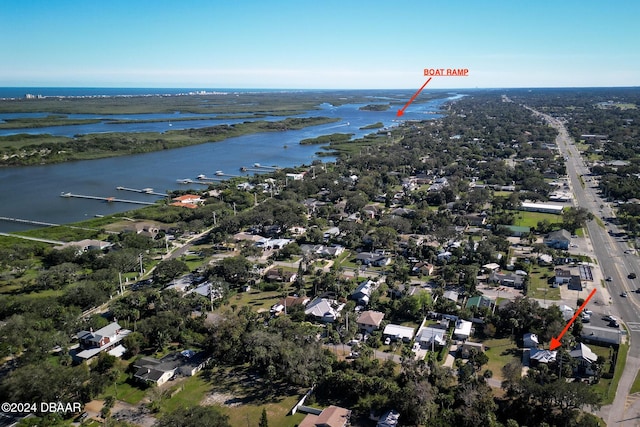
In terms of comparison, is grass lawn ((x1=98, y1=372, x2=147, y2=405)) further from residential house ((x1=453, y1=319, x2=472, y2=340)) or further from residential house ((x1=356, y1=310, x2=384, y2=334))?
residential house ((x1=453, y1=319, x2=472, y2=340))

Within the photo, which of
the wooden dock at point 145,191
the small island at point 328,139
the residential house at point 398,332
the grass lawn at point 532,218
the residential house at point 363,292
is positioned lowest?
the residential house at point 398,332

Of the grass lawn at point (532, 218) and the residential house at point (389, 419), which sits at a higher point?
the grass lawn at point (532, 218)

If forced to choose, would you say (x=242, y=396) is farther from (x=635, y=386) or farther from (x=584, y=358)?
(x=635, y=386)

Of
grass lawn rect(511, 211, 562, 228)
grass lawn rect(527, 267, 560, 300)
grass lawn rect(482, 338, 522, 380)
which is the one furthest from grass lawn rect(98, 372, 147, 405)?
grass lawn rect(511, 211, 562, 228)

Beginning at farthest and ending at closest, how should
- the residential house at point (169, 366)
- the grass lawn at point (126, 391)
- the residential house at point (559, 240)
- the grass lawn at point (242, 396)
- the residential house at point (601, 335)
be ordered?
the residential house at point (559, 240), the residential house at point (601, 335), the residential house at point (169, 366), the grass lawn at point (126, 391), the grass lawn at point (242, 396)

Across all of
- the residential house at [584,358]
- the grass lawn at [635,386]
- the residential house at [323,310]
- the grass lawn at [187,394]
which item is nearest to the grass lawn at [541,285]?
the residential house at [584,358]

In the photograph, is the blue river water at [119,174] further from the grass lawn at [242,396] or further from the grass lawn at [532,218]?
the grass lawn at [532,218]

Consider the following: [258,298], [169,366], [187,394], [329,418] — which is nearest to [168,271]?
[258,298]
